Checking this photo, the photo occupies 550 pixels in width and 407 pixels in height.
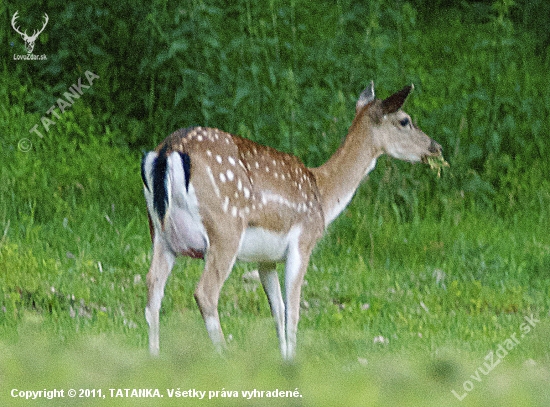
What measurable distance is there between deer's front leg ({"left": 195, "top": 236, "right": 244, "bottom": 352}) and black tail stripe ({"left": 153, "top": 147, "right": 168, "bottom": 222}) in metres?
0.32

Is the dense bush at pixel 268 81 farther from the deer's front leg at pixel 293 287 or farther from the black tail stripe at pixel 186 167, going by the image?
the black tail stripe at pixel 186 167

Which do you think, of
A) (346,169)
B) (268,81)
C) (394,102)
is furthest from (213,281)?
(268,81)

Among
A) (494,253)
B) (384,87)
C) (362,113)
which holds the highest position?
(362,113)

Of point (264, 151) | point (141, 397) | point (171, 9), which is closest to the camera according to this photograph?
point (141, 397)

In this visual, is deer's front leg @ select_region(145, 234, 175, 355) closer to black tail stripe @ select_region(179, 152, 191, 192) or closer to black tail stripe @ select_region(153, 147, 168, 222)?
black tail stripe @ select_region(153, 147, 168, 222)

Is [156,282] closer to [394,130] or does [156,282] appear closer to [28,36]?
[394,130]

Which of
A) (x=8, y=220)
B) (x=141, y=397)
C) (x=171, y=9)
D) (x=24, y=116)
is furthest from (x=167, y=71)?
(x=141, y=397)

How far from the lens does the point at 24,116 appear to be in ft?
33.8

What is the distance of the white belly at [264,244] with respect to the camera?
6051mm

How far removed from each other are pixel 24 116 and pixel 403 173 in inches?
138

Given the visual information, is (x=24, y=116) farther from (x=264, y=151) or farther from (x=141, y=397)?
(x=141, y=397)

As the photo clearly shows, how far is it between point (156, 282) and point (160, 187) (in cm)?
53

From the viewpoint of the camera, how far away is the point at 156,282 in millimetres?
5910

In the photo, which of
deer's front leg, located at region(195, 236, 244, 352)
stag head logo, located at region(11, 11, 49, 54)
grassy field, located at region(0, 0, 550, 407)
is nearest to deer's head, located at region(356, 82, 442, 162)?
grassy field, located at region(0, 0, 550, 407)
